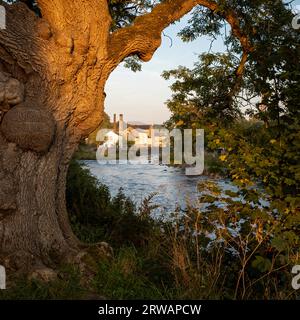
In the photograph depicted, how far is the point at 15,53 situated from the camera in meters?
5.20

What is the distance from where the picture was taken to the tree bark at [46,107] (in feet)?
16.6

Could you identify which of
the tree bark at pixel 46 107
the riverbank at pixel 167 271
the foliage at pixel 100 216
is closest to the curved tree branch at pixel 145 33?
the tree bark at pixel 46 107

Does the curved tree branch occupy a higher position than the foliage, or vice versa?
the curved tree branch

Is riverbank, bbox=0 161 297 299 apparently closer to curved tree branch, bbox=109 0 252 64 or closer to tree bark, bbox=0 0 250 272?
tree bark, bbox=0 0 250 272

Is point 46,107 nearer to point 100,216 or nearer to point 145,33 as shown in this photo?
point 145,33

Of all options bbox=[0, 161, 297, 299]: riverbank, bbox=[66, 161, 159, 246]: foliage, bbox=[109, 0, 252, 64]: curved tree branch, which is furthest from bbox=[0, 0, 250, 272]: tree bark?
bbox=[66, 161, 159, 246]: foliage

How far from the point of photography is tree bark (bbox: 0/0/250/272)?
5.05 metres

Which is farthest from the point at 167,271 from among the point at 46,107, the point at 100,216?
the point at 100,216

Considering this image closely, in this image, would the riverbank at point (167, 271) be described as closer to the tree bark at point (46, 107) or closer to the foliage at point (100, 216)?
the foliage at point (100, 216)

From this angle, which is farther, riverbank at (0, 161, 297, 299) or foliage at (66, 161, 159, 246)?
foliage at (66, 161, 159, 246)
